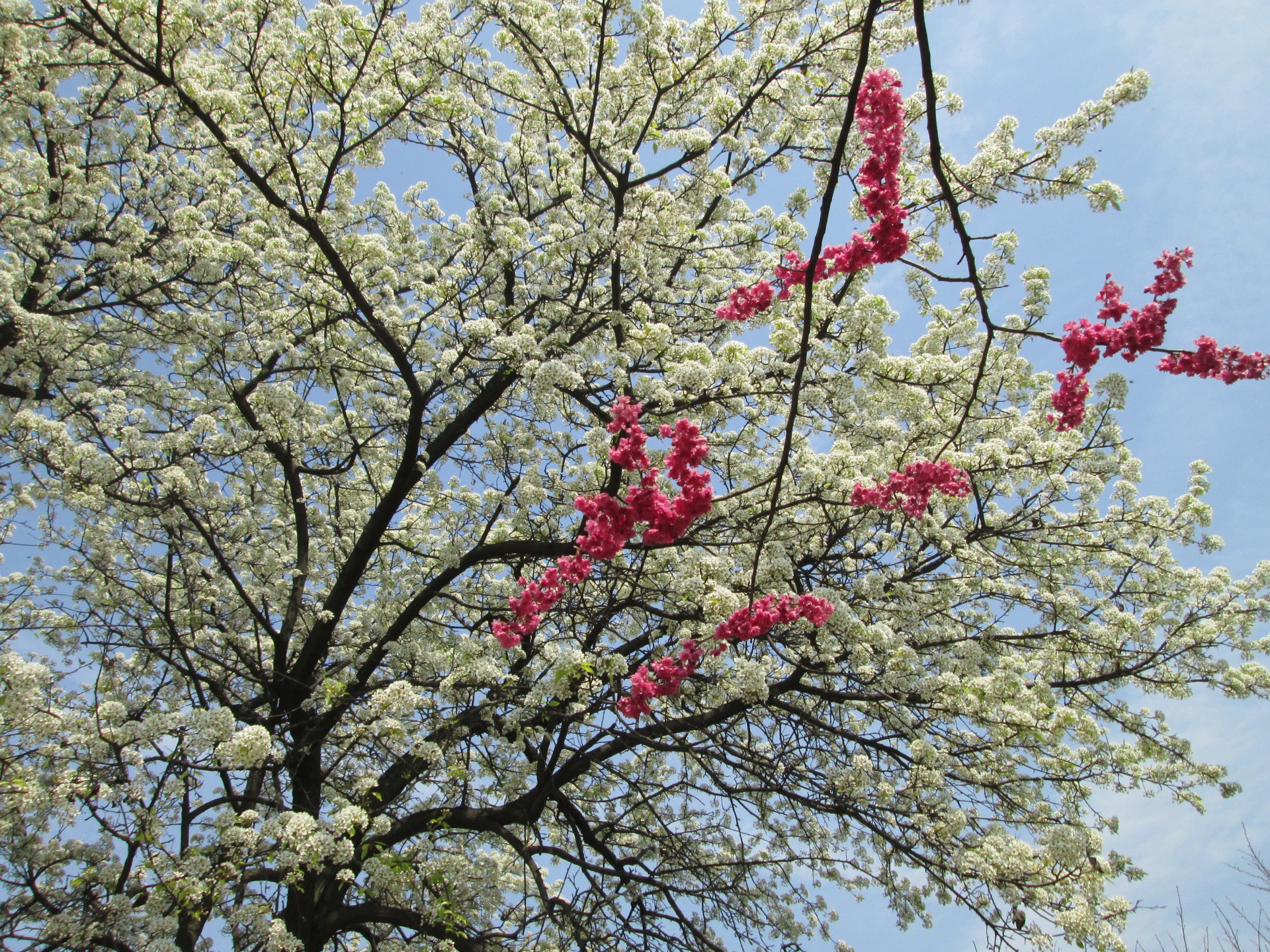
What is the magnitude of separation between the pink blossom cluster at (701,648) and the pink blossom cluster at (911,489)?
33.5 inches

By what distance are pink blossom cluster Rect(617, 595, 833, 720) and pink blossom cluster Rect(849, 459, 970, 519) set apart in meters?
0.85

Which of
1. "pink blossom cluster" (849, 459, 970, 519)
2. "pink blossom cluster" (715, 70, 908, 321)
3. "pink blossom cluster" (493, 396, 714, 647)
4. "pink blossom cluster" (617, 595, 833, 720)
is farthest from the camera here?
"pink blossom cluster" (849, 459, 970, 519)

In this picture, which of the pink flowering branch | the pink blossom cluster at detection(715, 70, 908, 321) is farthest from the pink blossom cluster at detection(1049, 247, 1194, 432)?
the pink blossom cluster at detection(715, 70, 908, 321)

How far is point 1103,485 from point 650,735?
5.29m

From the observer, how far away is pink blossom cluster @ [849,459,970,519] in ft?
18.7

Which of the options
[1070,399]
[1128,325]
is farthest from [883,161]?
[1070,399]

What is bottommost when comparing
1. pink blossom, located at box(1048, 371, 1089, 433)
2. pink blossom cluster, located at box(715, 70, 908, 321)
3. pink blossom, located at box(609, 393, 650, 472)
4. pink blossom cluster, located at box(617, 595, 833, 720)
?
pink blossom cluster, located at box(617, 595, 833, 720)

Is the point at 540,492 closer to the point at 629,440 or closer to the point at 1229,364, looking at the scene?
the point at 629,440

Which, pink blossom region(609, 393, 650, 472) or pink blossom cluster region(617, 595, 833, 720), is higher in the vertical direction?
pink blossom region(609, 393, 650, 472)

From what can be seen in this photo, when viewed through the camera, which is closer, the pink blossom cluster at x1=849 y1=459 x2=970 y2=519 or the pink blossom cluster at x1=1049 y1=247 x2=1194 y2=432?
the pink blossom cluster at x1=1049 y1=247 x2=1194 y2=432

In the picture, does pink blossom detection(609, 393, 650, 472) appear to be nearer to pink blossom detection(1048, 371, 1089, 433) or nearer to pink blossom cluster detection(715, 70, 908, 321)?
pink blossom cluster detection(715, 70, 908, 321)

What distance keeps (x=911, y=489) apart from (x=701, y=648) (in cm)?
209

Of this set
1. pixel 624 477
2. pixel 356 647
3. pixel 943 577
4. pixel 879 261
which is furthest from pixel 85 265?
pixel 943 577

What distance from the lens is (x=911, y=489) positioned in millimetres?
5922
